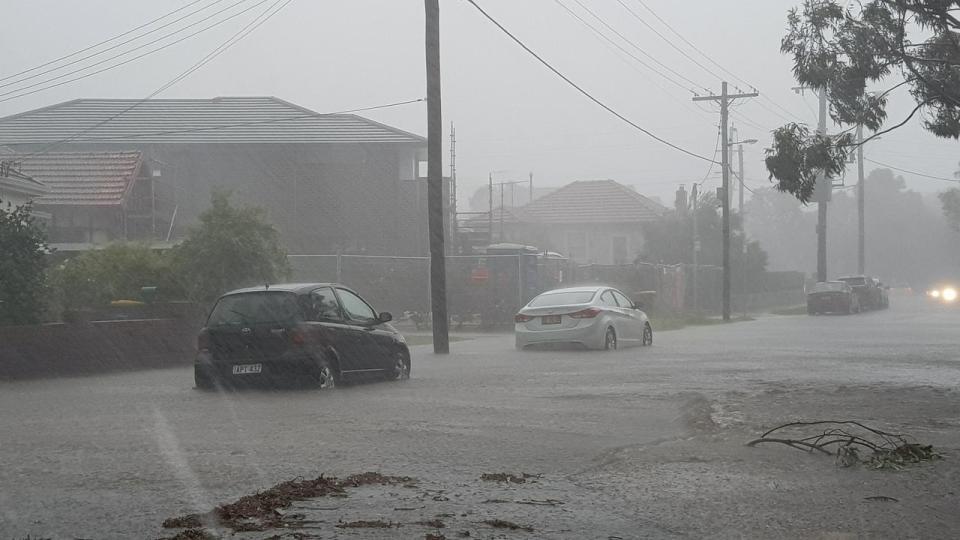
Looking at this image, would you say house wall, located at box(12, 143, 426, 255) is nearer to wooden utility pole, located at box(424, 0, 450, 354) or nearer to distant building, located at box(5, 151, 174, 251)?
distant building, located at box(5, 151, 174, 251)

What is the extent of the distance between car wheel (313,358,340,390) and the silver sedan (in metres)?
7.91

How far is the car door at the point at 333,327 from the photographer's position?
1468 centimetres

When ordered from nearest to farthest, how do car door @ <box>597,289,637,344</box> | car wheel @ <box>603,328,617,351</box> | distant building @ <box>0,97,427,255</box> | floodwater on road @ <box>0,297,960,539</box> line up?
floodwater on road @ <box>0,297,960,539</box>, car wheel @ <box>603,328,617,351</box>, car door @ <box>597,289,637,344</box>, distant building @ <box>0,97,427,255</box>

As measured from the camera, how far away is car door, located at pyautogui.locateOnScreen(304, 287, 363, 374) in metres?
14.7

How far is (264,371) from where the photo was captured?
1434 cm

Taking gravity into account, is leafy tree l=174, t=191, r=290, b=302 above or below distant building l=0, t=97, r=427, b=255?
below

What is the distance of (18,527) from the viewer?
260 inches

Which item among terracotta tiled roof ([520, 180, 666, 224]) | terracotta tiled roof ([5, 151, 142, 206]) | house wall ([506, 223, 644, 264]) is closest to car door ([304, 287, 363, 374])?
terracotta tiled roof ([5, 151, 142, 206])

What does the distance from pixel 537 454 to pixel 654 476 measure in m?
1.23

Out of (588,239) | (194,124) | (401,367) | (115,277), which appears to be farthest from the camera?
(588,239)

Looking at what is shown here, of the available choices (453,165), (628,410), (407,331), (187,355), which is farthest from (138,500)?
(453,165)

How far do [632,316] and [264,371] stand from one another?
11.0 metres

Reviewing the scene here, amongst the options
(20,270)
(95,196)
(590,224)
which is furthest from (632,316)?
(590,224)

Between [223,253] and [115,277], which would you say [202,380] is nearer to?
[223,253]
